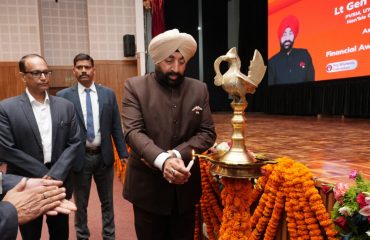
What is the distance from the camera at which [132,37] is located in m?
7.61

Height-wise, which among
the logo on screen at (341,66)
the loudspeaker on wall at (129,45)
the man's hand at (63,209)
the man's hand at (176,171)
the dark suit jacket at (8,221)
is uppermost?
the loudspeaker on wall at (129,45)

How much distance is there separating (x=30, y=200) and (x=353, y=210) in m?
1.17

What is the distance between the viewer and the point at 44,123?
203 cm

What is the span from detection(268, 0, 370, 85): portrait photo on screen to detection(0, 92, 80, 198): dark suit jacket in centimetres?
407

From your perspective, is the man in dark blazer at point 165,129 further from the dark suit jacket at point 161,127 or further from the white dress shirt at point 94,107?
the white dress shirt at point 94,107

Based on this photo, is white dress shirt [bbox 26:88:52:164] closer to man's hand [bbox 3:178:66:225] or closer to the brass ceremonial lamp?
man's hand [bbox 3:178:66:225]

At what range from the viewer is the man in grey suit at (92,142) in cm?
259

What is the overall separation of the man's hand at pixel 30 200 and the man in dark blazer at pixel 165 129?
1.25 feet

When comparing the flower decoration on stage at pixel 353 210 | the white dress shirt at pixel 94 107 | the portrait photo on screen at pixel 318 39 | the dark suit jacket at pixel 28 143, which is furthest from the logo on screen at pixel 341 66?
the dark suit jacket at pixel 28 143

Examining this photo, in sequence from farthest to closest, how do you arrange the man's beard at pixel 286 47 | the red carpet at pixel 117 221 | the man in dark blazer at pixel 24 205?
the man's beard at pixel 286 47 → the red carpet at pixel 117 221 → the man in dark blazer at pixel 24 205

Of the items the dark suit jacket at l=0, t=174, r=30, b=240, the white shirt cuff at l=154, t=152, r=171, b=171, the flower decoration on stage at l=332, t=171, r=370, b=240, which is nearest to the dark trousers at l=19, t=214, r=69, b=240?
the dark suit jacket at l=0, t=174, r=30, b=240

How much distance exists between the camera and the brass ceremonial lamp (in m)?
0.93

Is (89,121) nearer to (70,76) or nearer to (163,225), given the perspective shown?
(163,225)

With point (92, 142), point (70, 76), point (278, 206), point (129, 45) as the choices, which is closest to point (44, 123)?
point (92, 142)
